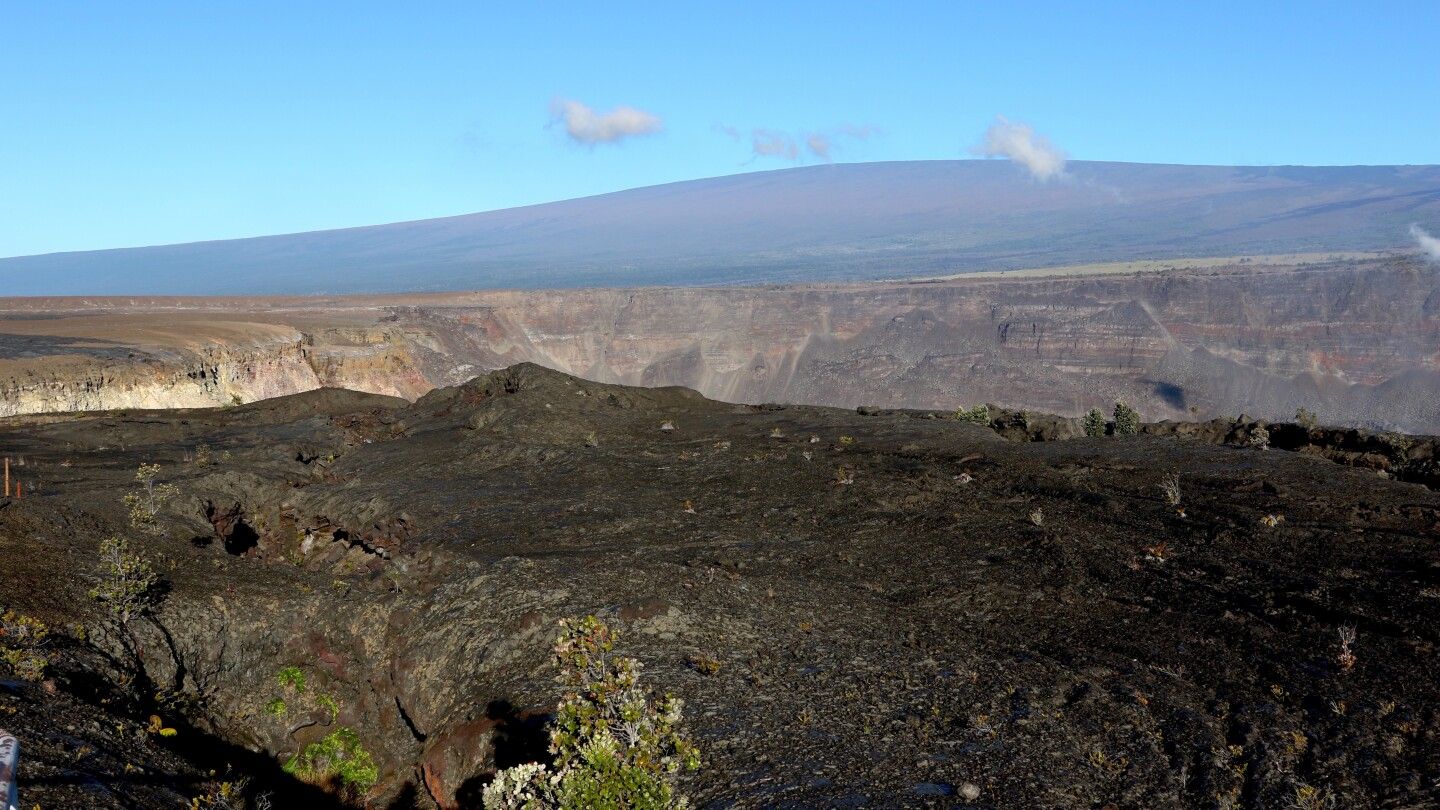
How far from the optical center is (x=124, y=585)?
11336 mm

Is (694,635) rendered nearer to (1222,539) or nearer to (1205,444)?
(1222,539)

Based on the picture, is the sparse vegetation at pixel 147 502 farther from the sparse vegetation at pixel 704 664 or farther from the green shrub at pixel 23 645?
the sparse vegetation at pixel 704 664

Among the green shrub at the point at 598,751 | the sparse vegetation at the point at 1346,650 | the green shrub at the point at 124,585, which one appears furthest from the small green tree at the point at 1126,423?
the green shrub at the point at 598,751

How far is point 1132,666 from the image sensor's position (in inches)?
405

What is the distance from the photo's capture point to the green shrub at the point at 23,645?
8680 mm

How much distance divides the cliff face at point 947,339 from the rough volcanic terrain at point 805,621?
3662 centimetres

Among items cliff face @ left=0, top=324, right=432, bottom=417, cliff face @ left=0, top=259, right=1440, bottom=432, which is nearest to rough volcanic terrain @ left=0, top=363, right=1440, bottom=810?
cliff face @ left=0, top=324, right=432, bottom=417

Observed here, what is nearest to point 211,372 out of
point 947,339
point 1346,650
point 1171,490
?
point 1171,490

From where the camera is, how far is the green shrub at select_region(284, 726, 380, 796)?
34.4 ft

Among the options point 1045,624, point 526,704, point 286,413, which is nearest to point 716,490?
point 1045,624

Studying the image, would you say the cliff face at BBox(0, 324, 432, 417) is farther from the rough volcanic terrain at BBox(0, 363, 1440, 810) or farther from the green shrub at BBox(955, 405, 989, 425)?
the green shrub at BBox(955, 405, 989, 425)

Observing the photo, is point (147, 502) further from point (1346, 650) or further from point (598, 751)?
point (1346, 650)

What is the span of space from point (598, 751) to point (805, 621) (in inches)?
217

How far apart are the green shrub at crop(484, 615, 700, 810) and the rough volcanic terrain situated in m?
1.46
